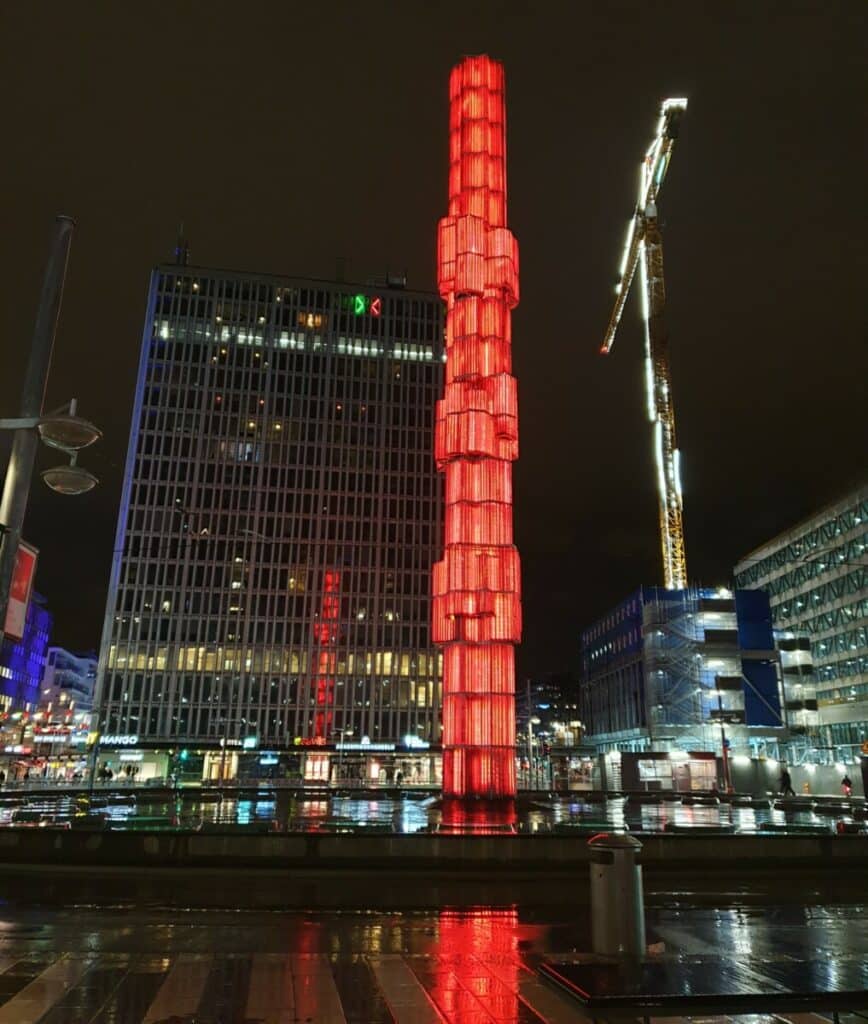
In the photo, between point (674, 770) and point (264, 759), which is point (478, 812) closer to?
point (674, 770)

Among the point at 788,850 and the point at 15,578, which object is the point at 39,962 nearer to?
the point at 15,578

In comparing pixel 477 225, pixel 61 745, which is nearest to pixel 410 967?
pixel 477 225

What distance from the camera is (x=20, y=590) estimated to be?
27.1 ft

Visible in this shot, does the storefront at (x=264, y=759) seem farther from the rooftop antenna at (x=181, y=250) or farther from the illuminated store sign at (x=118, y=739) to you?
the rooftop antenna at (x=181, y=250)

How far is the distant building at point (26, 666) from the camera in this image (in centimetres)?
14612

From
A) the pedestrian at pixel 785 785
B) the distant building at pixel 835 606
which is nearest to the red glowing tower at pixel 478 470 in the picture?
the pedestrian at pixel 785 785

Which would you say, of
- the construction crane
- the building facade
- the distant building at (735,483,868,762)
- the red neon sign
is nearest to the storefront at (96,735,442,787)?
the building facade

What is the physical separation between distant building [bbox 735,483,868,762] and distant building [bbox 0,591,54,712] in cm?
12674

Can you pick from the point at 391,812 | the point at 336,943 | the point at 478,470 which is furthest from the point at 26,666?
the point at 336,943

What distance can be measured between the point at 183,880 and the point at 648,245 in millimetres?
125062

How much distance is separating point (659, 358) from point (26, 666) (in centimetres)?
13883

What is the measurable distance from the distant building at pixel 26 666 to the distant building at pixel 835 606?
12674 centimetres

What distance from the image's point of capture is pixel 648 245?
124 meters

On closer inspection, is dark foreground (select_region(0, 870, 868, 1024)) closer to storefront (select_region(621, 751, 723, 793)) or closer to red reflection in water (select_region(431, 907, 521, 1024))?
red reflection in water (select_region(431, 907, 521, 1024))
